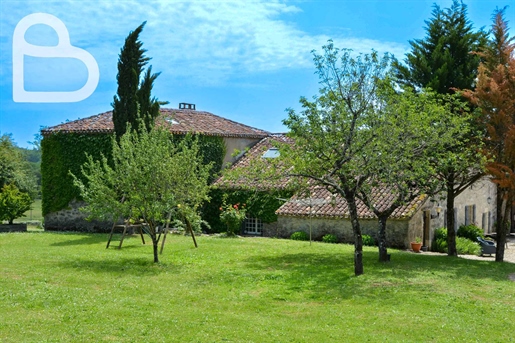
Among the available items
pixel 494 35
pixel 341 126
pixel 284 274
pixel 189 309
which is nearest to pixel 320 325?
pixel 189 309

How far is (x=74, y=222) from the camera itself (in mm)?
30750

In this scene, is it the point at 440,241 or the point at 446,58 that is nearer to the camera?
the point at 446,58

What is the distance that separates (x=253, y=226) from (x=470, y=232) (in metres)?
12.0

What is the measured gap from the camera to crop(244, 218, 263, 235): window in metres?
30.3

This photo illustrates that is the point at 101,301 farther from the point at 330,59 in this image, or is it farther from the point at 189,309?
the point at 330,59

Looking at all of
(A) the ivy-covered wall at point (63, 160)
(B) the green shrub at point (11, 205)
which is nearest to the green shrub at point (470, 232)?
(A) the ivy-covered wall at point (63, 160)

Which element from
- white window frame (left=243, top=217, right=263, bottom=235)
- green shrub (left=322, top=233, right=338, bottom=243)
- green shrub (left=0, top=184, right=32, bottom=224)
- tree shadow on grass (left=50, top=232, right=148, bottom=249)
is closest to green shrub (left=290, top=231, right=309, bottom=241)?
green shrub (left=322, top=233, right=338, bottom=243)

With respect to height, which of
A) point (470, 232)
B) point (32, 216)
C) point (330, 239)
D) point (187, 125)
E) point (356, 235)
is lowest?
point (32, 216)

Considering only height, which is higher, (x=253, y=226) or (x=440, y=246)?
(x=253, y=226)

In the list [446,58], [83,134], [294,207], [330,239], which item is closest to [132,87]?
[83,134]

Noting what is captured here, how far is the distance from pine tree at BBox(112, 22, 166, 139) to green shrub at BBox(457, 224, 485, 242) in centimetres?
1787

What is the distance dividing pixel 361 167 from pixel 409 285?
3.46m

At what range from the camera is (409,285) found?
542 inches

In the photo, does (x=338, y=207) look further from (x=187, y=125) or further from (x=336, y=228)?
(x=187, y=125)
